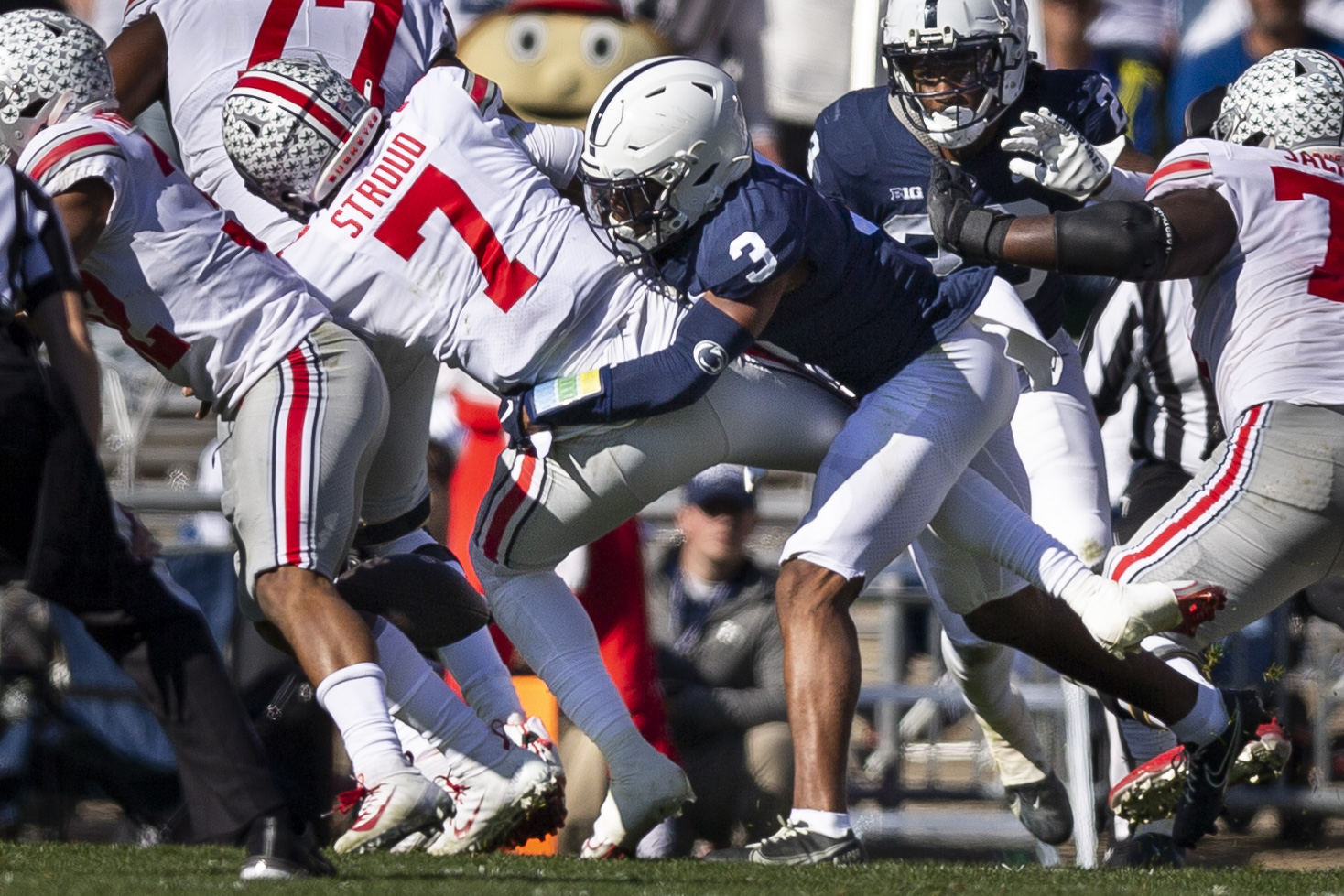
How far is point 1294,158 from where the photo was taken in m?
4.59

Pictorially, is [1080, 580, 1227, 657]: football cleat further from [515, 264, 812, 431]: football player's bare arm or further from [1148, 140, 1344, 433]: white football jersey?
[515, 264, 812, 431]: football player's bare arm

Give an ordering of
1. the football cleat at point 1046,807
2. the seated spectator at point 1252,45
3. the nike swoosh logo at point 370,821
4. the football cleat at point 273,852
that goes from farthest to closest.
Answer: the seated spectator at point 1252,45
the football cleat at point 1046,807
the nike swoosh logo at point 370,821
the football cleat at point 273,852

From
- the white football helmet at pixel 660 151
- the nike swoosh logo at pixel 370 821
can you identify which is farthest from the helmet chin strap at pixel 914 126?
the nike swoosh logo at pixel 370 821

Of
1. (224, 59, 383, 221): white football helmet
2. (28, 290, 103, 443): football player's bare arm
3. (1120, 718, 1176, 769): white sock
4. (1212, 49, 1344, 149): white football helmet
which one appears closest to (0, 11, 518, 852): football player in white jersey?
(224, 59, 383, 221): white football helmet

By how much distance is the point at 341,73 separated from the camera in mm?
5082

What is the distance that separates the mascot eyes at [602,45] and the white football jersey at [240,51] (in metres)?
3.15

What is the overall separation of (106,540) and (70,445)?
0.17 m

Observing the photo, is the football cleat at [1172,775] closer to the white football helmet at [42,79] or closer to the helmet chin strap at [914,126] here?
the helmet chin strap at [914,126]

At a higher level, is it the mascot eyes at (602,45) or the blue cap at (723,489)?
the mascot eyes at (602,45)

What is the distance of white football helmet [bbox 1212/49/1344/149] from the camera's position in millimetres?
4711

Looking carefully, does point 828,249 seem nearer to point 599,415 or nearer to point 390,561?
point 599,415

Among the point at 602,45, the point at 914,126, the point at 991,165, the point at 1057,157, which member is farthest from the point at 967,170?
the point at 602,45

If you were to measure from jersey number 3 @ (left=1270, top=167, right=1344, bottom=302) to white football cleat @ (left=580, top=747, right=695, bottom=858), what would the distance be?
1836 mm

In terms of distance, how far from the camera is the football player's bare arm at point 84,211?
398 cm
